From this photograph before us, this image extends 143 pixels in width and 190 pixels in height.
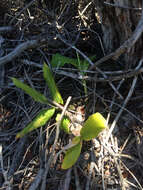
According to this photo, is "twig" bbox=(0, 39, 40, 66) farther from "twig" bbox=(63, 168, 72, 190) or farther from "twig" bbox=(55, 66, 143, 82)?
"twig" bbox=(63, 168, 72, 190)

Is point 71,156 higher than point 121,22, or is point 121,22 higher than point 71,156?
point 121,22

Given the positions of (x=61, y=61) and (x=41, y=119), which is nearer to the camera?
(x=41, y=119)

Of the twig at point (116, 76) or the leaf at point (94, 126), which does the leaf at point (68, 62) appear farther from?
the leaf at point (94, 126)

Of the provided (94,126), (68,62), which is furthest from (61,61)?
(94,126)

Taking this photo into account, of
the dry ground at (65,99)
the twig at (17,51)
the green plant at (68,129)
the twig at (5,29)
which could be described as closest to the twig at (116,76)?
the dry ground at (65,99)

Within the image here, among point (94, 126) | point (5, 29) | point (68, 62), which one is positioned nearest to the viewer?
point (94, 126)

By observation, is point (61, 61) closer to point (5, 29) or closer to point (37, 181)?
point (5, 29)
